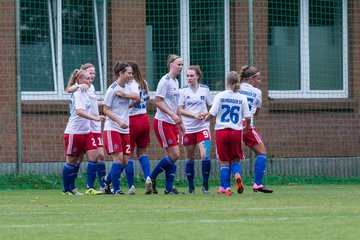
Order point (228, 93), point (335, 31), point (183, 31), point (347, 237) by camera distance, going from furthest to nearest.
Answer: point (335, 31), point (183, 31), point (228, 93), point (347, 237)

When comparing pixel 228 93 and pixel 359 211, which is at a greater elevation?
pixel 228 93

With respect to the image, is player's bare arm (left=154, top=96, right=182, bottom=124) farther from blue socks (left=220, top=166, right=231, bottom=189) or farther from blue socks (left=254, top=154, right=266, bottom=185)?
blue socks (left=254, top=154, right=266, bottom=185)

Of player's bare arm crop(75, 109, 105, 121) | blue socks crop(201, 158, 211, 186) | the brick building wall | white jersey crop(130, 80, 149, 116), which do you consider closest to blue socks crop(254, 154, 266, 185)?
blue socks crop(201, 158, 211, 186)

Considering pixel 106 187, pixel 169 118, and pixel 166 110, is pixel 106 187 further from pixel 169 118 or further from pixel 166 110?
pixel 166 110

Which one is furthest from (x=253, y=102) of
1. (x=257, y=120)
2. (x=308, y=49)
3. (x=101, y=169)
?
(x=308, y=49)

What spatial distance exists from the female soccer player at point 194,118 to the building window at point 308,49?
614cm

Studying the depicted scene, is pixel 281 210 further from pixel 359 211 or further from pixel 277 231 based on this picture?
pixel 277 231

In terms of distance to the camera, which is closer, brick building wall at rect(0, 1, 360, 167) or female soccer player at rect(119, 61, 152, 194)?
female soccer player at rect(119, 61, 152, 194)

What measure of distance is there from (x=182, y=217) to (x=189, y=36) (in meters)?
11.4

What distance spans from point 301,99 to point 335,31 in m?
1.56

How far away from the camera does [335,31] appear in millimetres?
24016

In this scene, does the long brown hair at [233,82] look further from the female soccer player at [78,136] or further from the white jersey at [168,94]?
the female soccer player at [78,136]

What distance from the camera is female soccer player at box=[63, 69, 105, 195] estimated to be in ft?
55.8

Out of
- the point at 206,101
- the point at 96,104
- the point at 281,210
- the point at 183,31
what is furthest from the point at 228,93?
the point at 183,31
